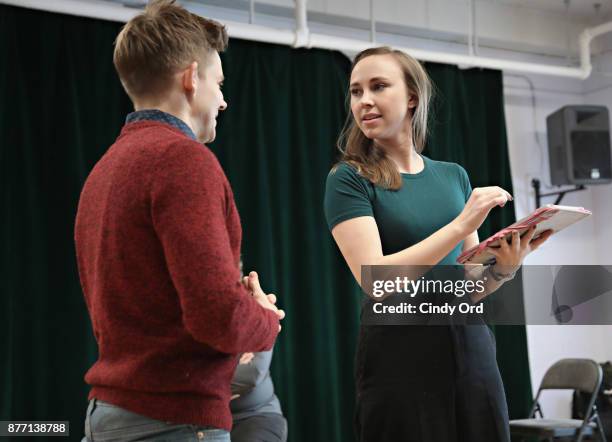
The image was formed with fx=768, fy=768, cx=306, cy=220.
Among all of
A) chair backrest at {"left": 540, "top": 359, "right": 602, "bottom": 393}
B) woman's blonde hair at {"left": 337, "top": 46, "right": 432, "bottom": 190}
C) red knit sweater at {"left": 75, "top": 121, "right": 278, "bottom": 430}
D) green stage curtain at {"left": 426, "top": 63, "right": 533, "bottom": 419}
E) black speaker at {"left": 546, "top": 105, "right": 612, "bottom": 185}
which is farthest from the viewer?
black speaker at {"left": 546, "top": 105, "right": 612, "bottom": 185}

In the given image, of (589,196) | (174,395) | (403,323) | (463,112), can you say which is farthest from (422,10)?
(174,395)

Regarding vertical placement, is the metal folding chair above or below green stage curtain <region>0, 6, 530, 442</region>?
below

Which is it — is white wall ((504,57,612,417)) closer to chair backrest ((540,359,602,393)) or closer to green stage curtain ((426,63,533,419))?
green stage curtain ((426,63,533,419))

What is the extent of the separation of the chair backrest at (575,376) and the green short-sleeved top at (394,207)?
11.1 feet

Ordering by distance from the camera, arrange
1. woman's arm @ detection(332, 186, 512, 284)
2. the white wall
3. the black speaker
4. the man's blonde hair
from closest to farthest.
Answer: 1. the man's blonde hair
2. woman's arm @ detection(332, 186, 512, 284)
3. the black speaker
4. the white wall

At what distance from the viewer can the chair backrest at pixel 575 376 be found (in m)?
4.70

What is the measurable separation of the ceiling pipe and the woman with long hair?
9.57ft

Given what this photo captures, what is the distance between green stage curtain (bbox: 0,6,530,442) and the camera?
415 centimetres

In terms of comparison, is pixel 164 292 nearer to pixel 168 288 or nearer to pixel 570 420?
pixel 168 288

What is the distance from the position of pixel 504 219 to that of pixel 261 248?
1984 millimetres

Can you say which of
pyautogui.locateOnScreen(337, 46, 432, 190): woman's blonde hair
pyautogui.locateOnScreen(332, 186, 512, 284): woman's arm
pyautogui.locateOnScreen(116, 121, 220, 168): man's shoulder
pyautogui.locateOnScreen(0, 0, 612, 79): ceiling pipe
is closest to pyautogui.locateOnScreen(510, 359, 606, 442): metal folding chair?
pyautogui.locateOnScreen(0, 0, 612, 79): ceiling pipe

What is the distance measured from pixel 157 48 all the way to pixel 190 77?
70 millimetres

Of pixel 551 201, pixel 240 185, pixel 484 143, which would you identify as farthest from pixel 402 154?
pixel 551 201

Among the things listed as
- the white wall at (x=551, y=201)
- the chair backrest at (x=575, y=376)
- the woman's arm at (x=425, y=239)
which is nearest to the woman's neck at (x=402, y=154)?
the woman's arm at (x=425, y=239)
